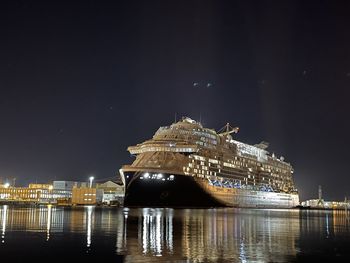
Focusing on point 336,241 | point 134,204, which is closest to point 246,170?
point 134,204

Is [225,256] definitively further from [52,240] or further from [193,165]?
[193,165]

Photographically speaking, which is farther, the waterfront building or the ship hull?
the waterfront building

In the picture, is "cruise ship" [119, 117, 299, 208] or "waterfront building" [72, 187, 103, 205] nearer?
"cruise ship" [119, 117, 299, 208]

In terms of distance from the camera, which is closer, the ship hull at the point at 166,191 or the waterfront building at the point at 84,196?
the ship hull at the point at 166,191

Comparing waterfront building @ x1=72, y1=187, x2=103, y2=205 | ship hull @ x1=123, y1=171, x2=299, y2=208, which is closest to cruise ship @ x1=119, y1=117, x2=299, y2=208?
ship hull @ x1=123, y1=171, x2=299, y2=208

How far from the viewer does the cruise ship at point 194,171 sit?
80562 millimetres

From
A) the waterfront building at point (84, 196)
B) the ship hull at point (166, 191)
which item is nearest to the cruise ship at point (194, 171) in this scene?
the ship hull at point (166, 191)

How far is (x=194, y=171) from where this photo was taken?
87.1m

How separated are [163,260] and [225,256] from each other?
3344 mm

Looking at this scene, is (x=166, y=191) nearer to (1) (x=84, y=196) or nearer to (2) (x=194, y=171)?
(2) (x=194, y=171)

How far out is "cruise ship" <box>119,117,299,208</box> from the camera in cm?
8056

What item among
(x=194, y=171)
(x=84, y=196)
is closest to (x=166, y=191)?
(x=194, y=171)

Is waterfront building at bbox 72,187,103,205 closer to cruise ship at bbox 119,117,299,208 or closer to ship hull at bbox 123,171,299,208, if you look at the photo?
cruise ship at bbox 119,117,299,208

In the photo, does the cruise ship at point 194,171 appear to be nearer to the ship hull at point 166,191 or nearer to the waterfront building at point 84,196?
the ship hull at point 166,191
